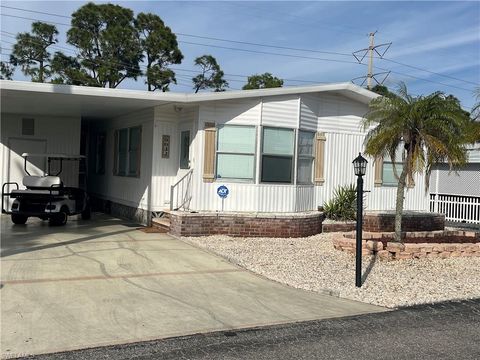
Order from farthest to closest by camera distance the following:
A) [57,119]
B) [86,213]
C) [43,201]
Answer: [57,119]
[86,213]
[43,201]

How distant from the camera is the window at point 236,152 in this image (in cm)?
1261

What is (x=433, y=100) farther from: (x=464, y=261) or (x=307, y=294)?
(x=307, y=294)

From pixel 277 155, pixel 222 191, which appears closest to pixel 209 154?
pixel 222 191

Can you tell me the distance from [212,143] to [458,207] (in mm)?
11500

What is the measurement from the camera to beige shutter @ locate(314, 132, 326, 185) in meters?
13.9

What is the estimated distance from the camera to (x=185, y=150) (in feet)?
44.0

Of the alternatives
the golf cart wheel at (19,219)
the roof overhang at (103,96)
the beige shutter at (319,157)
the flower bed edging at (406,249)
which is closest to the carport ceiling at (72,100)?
the roof overhang at (103,96)

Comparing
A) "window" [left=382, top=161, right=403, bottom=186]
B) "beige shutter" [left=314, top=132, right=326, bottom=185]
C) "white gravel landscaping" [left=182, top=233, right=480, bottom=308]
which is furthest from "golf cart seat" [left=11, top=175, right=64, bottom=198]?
"window" [left=382, top=161, right=403, bottom=186]

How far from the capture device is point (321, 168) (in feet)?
45.9

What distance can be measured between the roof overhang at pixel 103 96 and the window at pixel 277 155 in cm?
98

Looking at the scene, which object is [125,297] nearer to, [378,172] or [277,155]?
[277,155]

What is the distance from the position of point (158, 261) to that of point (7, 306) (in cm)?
335

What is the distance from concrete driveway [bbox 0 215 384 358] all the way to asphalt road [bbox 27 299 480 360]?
249 mm

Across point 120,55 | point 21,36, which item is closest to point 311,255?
point 120,55
